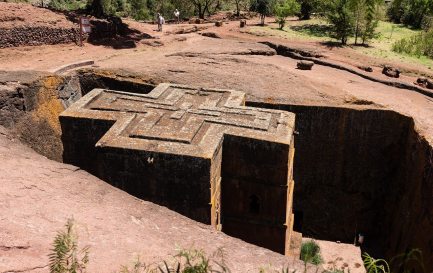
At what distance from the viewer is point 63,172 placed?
5.95 metres

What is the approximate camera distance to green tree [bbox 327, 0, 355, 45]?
21.0 metres

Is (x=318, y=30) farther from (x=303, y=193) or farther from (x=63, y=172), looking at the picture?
(x=63, y=172)

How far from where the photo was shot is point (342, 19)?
838 inches

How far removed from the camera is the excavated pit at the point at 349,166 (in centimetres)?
1080

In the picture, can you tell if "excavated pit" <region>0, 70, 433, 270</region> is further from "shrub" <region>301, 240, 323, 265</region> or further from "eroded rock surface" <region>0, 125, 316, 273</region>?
"eroded rock surface" <region>0, 125, 316, 273</region>

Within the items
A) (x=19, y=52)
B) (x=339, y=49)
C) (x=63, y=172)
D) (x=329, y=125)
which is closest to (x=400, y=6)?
(x=339, y=49)

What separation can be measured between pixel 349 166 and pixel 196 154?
6435mm

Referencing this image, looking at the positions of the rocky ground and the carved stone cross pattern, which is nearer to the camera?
the rocky ground

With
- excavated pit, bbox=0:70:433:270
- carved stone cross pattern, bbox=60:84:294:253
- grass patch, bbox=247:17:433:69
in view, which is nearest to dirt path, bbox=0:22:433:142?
excavated pit, bbox=0:70:433:270

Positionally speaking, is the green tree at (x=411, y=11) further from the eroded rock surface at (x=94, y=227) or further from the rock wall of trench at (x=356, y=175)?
the eroded rock surface at (x=94, y=227)

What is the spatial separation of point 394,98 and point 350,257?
481 centimetres

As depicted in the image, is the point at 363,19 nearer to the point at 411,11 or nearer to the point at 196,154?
the point at 411,11

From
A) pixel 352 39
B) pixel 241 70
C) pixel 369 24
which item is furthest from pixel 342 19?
pixel 241 70

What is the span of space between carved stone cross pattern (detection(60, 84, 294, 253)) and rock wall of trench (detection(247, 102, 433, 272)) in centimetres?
310
